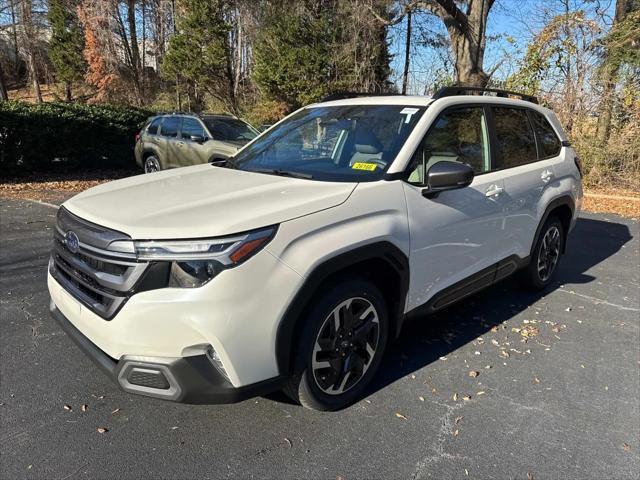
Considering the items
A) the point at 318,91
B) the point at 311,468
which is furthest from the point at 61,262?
the point at 318,91

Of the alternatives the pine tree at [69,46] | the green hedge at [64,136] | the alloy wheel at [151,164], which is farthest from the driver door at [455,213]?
the pine tree at [69,46]

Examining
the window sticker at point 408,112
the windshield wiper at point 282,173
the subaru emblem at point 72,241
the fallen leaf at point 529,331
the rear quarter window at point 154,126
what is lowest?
the fallen leaf at point 529,331

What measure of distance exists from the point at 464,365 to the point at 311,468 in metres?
1.50

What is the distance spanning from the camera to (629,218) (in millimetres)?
8930

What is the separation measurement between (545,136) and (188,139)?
25.5 ft

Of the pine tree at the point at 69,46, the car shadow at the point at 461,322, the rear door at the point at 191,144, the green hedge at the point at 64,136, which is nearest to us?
the car shadow at the point at 461,322

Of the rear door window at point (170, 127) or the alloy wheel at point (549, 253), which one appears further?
the rear door window at point (170, 127)

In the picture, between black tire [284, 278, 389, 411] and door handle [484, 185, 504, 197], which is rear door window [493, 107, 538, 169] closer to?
door handle [484, 185, 504, 197]

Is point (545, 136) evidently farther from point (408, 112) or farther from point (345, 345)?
point (345, 345)

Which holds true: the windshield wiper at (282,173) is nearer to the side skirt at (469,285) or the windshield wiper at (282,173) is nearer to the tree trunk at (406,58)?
the side skirt at (469,285)

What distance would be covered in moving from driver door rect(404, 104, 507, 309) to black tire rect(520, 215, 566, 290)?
0.88 metres

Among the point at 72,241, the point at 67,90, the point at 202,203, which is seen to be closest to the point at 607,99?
the point at 202,203

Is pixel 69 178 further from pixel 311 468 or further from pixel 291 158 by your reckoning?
pixel 311 468

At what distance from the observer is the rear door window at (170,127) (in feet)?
35.6
